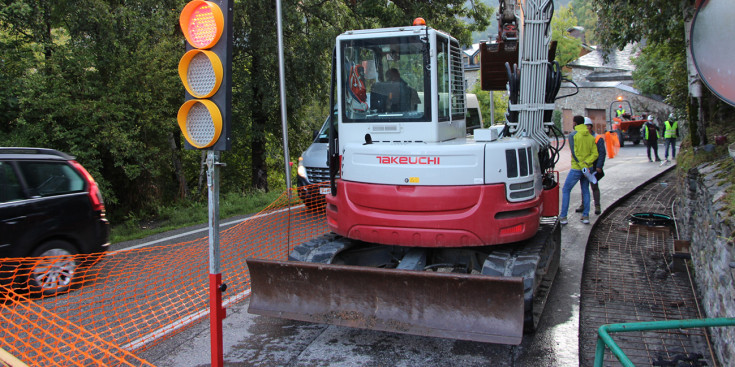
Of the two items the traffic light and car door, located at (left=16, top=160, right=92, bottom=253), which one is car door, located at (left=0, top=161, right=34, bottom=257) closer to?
car door, located at (left=16, top=160, right=92, bottom=253)

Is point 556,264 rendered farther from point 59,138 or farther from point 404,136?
point 59,138

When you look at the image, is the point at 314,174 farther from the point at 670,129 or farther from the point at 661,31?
the point at 670,129

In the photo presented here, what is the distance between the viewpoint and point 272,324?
5727 millimetres

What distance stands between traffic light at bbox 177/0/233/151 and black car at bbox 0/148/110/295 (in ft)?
10.2

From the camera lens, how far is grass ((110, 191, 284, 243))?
1096 cm

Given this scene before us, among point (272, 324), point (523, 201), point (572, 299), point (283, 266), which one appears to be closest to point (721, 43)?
point (523, 201)

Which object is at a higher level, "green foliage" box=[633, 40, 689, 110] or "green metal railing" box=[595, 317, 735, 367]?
"green foliage" box=[633, 40, 689, 110]

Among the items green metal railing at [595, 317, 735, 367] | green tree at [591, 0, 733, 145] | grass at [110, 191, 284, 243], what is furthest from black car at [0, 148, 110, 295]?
green tree at [591, 0, 733, 145]

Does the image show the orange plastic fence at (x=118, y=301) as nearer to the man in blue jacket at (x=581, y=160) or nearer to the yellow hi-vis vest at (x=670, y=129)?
the man in blue jacket at (x=581, y=160)

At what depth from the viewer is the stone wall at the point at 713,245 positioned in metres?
4.34

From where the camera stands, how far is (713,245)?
5.26 metres

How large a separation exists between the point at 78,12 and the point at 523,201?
10.7 m

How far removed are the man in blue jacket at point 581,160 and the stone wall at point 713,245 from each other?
6.72 feet

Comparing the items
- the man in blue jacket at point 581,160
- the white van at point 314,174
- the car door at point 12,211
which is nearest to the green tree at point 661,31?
the man in blue jacket at point 581,160
